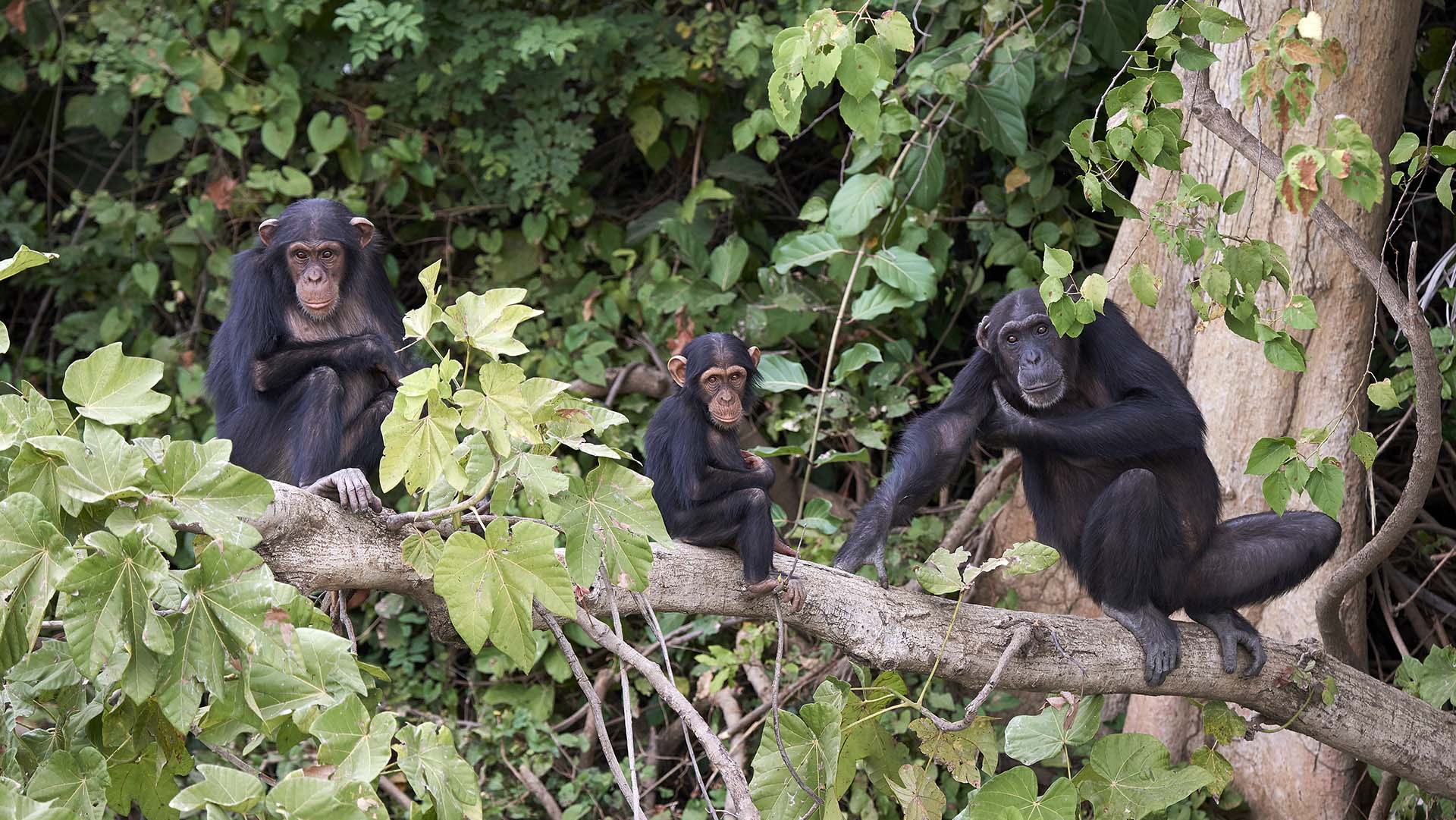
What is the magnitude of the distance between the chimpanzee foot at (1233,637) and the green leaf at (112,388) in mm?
3194

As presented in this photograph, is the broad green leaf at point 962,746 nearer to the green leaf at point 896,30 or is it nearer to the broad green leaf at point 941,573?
the broad green leaf at point 941,573

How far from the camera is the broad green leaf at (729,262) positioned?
248 inches

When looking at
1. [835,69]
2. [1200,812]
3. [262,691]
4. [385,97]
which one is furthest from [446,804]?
[385,97]

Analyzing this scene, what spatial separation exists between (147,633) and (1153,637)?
2934 mm

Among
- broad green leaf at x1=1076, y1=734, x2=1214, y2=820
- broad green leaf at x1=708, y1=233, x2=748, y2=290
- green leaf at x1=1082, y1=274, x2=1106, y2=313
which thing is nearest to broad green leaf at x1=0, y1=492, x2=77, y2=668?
green leaf at x1=1082, y1=274, x2=1106, y2=313

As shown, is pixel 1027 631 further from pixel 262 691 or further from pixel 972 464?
pixel 972 464

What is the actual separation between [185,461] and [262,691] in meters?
0.49

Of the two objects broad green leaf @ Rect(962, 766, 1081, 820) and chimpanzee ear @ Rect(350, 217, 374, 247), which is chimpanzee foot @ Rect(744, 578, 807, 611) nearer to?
broad green leaf @ Rect(962, 766, 1081, 820)

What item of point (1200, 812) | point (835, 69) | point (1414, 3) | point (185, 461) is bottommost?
point (1200, 812)

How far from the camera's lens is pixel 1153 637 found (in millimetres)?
4109

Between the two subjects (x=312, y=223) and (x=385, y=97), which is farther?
(x=385, y=97)

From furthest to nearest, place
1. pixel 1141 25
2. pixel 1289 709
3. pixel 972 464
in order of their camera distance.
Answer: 1. pixel 972 464
2. pixel 1141 25
3. pixel 1289 709

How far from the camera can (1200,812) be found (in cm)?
504

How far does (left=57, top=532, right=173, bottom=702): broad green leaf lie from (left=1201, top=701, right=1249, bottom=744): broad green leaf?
322 centimetres
